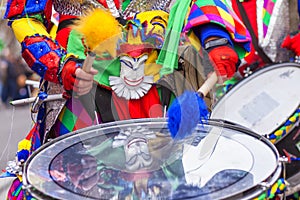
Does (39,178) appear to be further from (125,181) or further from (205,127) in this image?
(205,127)

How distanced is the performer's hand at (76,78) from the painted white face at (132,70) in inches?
4.6

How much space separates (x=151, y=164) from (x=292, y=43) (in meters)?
2.01

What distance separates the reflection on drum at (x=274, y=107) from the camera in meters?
2.43

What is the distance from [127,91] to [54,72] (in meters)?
0.18

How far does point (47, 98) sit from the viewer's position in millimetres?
1701

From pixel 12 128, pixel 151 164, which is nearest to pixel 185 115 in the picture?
pixel 151 164

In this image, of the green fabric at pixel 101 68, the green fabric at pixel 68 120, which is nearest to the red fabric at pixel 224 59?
the green fabric at pixel 101 68

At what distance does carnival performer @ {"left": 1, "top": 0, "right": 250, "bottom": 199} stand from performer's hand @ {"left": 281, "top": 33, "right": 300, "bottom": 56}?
1.60m

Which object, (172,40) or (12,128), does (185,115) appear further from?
(12,128)

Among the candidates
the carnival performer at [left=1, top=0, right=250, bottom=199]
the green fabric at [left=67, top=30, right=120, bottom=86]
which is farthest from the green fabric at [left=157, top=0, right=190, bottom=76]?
the green fabric at [left=67, top=30, right=120, bottom=86]

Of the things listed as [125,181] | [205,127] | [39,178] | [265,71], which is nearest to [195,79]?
[205,127]

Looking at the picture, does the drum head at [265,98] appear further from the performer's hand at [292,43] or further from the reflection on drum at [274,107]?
the performer's hand at [292,43]

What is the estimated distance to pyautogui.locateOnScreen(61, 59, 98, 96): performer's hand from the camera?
1443 millimetres

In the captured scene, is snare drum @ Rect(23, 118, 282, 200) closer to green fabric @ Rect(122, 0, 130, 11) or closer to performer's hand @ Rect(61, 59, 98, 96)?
performer's hand @ Rect(61, 59, 98, 96)
